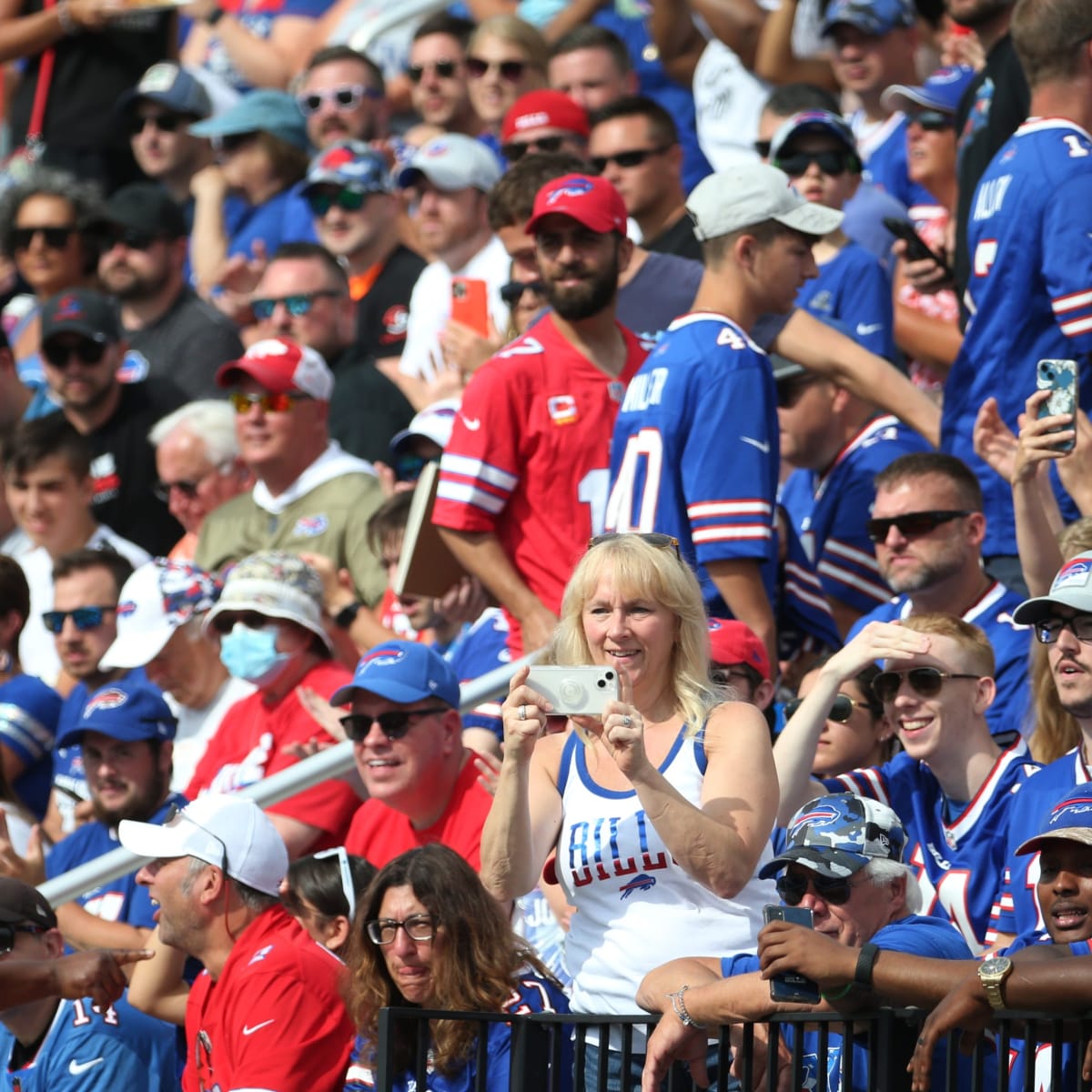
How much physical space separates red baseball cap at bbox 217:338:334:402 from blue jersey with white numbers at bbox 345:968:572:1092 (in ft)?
14.1

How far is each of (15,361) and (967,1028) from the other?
32.6ft

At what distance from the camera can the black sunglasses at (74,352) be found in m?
11.4

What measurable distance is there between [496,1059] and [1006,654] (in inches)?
91.8

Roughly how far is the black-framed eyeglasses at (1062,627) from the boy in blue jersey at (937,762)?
302mm

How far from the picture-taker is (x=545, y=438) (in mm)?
7805

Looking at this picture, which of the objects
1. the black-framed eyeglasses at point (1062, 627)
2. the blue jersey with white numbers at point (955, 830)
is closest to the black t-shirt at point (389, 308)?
the blue jersey with white numbers at point (955, 830)

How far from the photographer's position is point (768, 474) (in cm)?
721

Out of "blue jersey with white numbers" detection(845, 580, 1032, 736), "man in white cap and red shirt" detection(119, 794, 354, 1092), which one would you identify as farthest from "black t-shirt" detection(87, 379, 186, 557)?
"blue jersey with white numbers" detection(845, 580, 1032, 736)

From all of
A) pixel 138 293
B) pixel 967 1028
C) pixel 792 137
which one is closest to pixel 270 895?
pixel 967 1028

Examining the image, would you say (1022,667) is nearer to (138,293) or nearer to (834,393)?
(834,393)

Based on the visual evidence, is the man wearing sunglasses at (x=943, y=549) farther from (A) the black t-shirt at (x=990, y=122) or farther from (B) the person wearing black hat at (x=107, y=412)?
(B) the person wearing black hat at (x=107, y=412)

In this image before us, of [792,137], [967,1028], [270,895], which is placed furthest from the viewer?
[792,137]

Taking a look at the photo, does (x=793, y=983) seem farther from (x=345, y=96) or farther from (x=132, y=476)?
(x=345, y=96)

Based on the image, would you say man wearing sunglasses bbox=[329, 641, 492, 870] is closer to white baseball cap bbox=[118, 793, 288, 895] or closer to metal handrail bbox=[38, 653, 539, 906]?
metal handrail bbox=[38, 653, 539, 906]
